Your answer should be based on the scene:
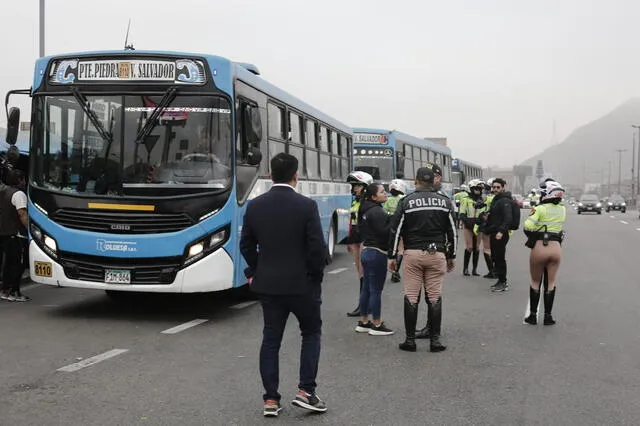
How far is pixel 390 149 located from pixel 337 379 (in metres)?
17.0

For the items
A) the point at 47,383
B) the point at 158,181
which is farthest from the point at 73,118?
the point at 47,383

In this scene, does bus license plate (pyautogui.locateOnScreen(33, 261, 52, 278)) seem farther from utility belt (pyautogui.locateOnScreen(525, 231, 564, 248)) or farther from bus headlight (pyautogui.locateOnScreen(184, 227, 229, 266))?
utility belt (pyautogui.locateOnScreen(525, 231, 564, 248))

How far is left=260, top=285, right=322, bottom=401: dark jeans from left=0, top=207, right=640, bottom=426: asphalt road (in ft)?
0.81

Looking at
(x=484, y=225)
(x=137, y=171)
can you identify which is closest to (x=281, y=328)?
(x=137, y=171)

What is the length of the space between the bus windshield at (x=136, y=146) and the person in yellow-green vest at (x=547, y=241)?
11.9 feet

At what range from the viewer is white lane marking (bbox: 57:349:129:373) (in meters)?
6.41

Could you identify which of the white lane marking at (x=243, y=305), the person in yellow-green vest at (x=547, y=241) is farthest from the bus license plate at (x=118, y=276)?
the person in yellow-green vest at (x=547, y=241)

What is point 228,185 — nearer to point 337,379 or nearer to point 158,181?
point 158,181

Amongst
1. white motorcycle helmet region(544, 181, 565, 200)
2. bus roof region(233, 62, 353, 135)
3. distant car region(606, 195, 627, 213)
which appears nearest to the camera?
white motorcycle helmet region(544, 181, 565, 200)

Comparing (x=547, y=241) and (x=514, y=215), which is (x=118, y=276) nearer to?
(x=547, y=241)

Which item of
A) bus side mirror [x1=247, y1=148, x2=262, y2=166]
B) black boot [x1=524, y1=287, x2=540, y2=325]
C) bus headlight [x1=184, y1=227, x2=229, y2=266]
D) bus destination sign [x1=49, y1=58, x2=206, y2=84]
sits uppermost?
bus destination sign [x1=49, y1=58, x2=206, y2=84]

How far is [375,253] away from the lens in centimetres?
810

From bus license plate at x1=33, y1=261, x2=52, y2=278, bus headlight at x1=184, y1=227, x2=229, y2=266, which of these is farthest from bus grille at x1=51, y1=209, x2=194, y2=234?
bus license plate at x1=33, y1=261, x2=52, y2=278

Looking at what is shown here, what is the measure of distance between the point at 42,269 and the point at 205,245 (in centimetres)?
194
